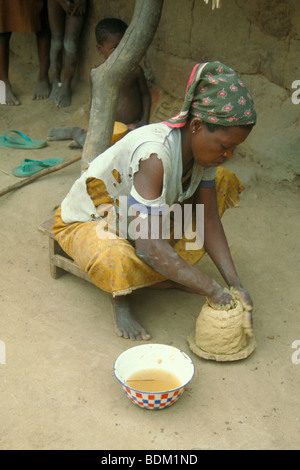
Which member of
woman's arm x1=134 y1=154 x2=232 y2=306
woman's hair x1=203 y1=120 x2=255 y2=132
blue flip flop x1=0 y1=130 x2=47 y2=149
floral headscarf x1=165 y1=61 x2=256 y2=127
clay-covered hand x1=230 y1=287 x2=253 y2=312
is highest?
floral headscarf x1=165 y1=61 x2=256 y2=127

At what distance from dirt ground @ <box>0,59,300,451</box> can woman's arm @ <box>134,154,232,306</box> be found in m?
0.36

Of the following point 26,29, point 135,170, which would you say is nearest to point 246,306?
point 135,170

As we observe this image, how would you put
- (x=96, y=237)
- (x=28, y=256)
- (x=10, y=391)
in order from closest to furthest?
(x=10, y=391)
(x=96, y=237)
(x=28, y=256)

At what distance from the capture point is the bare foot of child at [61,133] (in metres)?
4.81

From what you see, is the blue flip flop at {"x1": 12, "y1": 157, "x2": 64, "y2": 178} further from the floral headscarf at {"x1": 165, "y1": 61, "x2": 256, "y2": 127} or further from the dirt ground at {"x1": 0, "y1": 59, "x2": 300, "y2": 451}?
the floral headscarf at {"x1": 165, "y1": 61, "x2": 256, "y2": 127}

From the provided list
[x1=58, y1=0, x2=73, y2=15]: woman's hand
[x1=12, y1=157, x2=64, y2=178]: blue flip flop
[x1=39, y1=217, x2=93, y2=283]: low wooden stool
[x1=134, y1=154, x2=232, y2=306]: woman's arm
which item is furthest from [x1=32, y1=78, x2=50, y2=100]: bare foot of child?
[x1=134, y1=154, x2=232, y2=306]: woman's arm


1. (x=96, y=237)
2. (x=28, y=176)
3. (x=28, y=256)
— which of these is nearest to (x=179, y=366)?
(x=96, y=237)

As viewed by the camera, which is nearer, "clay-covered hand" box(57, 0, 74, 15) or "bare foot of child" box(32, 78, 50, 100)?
"clay-covered hand" box(57, 0, 74, 15)

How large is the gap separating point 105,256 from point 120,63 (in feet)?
4.57

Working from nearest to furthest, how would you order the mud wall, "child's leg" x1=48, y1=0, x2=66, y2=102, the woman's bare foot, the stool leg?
the woman's bare foot → the stool leg → the mud wall → "child's leg" x1=48, y1=0, x2=66, y2=102

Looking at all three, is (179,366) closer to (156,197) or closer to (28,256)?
(156,197)

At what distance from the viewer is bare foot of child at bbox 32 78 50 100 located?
215 inches

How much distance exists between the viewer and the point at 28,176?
13.4ft
